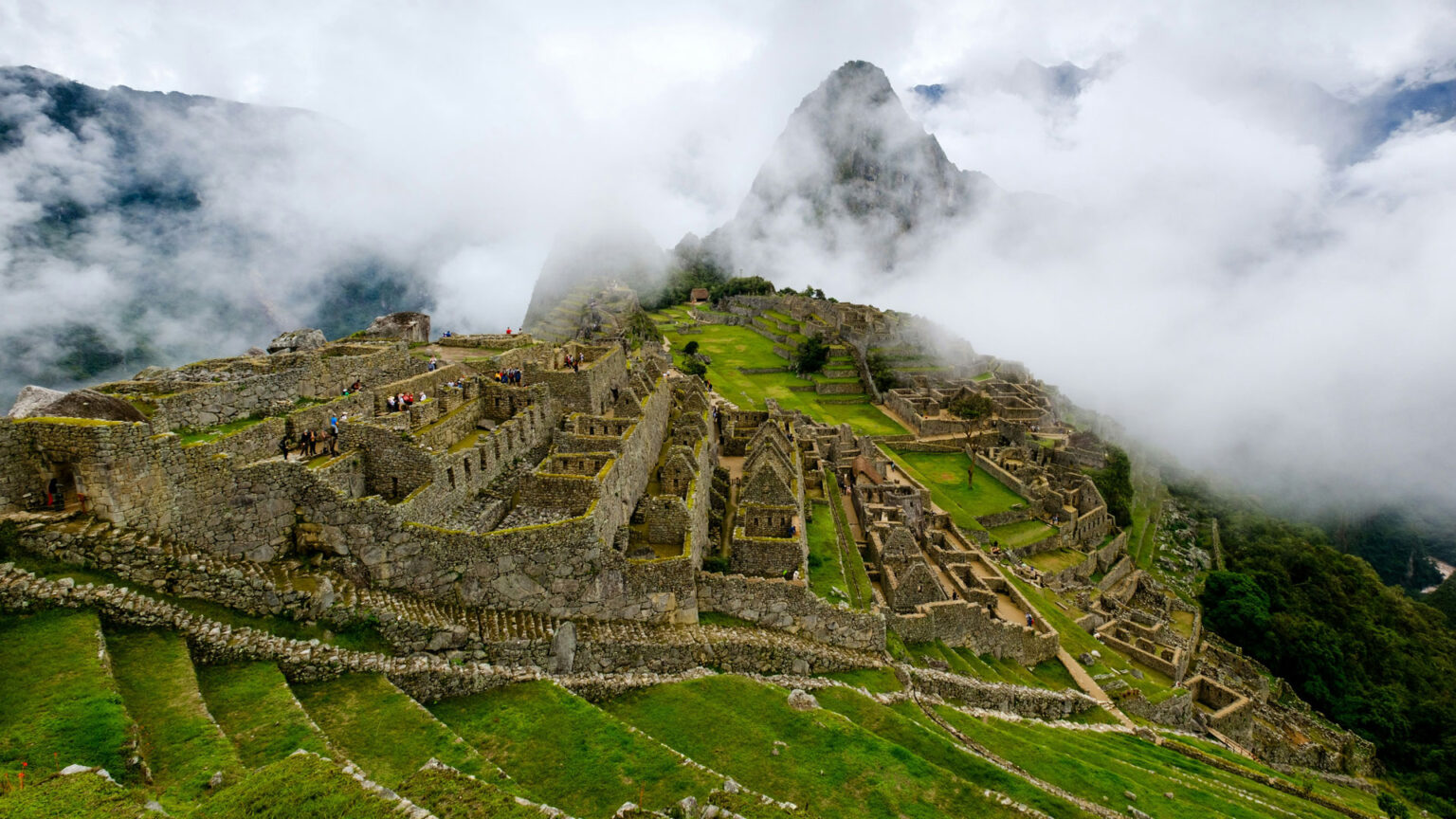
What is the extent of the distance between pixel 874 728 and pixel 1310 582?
6801 cm

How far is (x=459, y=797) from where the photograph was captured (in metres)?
9.37

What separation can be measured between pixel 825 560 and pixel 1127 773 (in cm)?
1185

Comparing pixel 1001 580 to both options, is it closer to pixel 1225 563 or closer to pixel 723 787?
pixel 723 787

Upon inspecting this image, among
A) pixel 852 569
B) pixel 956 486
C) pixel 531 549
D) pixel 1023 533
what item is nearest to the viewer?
pixel 531 549

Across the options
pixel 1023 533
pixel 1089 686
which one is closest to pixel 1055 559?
pixel 1023 533

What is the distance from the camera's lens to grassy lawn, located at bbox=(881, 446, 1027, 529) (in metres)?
48.9

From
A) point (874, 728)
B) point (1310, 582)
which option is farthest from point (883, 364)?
point (874, 728)

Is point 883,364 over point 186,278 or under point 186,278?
over

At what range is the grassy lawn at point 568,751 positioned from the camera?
11914 mm

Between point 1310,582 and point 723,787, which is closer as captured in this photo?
point 723,787

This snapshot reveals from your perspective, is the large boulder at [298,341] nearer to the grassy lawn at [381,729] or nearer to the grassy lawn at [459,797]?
the grassy lawn at [381,729]

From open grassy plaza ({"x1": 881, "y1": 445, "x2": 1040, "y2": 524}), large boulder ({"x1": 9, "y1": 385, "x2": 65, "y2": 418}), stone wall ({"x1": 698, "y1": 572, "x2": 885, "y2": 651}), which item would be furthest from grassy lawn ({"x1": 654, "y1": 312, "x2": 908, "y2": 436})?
large boulder ({"x1": 9, "y1": 385, "x2": 65, "y2": 418})

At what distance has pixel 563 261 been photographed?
108 meters

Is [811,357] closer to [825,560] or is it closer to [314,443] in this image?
[825,560]
